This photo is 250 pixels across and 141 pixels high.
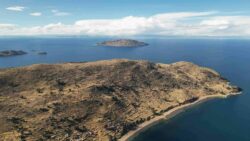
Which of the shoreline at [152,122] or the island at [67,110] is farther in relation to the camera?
the shoreline at [152,122]

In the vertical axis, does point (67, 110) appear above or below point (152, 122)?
above

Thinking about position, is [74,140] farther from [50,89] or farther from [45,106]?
[50,89]

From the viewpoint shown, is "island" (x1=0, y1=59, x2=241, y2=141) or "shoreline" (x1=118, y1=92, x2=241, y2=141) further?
"shoreline" (x1=118, y1=92, x2=241, y2=141)

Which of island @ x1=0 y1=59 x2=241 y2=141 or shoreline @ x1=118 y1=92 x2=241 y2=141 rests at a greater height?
island @ x1=0 y1=59 x2=241 y2=141

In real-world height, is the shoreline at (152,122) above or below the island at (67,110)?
below

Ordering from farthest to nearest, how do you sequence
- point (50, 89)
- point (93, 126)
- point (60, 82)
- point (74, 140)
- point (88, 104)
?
point (60, 82)
point (50, 89)
point (88, 104)
point (93, 126)
point (74, 140)

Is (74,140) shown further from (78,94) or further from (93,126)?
(78,94)

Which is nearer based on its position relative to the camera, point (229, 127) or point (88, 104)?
point (229, 127)

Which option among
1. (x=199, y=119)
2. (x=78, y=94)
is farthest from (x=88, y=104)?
(x=199, y=119)

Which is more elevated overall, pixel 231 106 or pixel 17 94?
pixel 17 94

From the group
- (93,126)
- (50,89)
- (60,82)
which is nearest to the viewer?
(93,126)

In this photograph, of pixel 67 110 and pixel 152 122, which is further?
pixel 152 122
